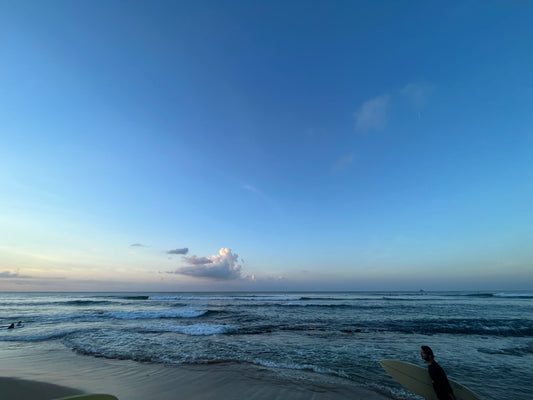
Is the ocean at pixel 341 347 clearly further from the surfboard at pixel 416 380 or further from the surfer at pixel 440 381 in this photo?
the surfer at pixel 440 381

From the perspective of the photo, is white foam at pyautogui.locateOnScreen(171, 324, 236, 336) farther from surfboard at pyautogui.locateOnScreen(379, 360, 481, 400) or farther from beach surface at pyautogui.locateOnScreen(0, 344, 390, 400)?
surfboard at pyautogui.locateOnScreen(379, 360, 481, 400)

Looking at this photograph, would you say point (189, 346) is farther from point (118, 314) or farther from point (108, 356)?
point (118, 314)

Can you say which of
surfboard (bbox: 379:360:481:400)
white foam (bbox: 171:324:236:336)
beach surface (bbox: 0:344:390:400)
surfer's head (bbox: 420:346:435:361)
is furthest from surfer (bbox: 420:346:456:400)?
white foam (bbox: 171:324:236:336)

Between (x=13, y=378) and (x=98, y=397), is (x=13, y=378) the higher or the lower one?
the lower one

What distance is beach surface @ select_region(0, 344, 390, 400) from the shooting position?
20.9 feet

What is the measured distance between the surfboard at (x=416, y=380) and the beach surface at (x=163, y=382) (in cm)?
76

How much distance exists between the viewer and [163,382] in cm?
718

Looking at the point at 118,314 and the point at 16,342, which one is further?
the point at 118,314

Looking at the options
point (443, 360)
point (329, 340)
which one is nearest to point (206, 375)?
point (329, 340)

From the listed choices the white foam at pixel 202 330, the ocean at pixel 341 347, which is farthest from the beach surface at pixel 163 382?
the white foam at pixel 202 330

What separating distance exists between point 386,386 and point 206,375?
5.63 m

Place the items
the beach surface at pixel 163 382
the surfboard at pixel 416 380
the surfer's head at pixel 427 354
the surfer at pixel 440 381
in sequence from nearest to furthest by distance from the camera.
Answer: the surfer at pixel 440 381
the surfer's head at pixel 427 354
the surfboard at pixel 416 380
the beach surface at pixel 163 382

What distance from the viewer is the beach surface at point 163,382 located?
20.9 ft

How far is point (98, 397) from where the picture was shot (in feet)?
15.1
